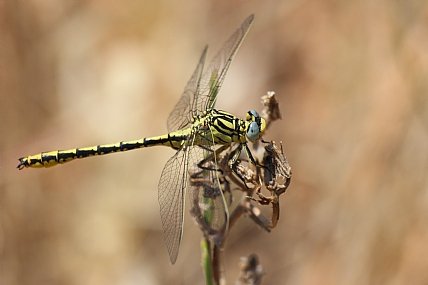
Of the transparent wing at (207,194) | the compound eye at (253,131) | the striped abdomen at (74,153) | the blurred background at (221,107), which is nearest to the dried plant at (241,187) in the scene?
the transparent wing at (207,194)

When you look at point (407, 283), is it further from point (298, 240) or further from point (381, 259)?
point (298, 240)

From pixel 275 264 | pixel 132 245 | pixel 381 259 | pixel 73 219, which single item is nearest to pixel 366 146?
pixel 381 259

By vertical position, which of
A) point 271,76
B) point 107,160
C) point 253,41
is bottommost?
point 107,160

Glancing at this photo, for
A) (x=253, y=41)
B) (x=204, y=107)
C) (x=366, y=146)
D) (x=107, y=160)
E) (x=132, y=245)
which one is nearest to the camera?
(x=204, y=107)

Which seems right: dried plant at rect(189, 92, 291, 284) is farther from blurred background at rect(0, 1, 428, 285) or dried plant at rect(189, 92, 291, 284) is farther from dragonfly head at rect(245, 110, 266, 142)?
blurred background at rect(0, 1, 428, 285)

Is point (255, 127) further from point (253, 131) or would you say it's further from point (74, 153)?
point (74, 153)

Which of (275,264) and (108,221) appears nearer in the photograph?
(275,264)

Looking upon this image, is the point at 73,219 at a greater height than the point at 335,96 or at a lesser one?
lesser
